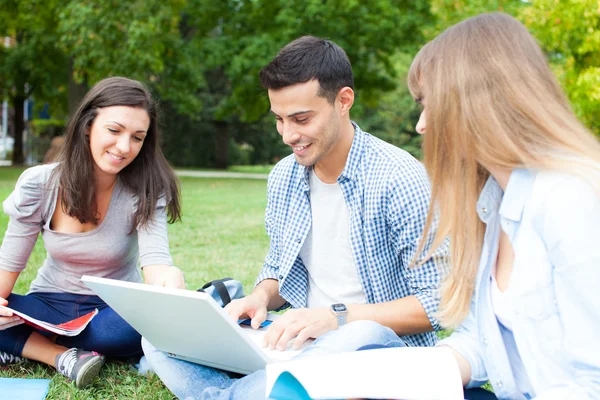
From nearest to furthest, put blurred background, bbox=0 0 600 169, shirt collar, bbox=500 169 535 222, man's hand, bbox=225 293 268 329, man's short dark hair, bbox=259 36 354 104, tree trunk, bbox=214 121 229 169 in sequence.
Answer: shirt collar, bbox=500 169 535 222, man's hand, bbox=225 293 268 329, man's short dark hair, bbox=259 36 354 104, blurred background, bbox=0 0 600 169, tree trunk, bbox=214 121 229 169

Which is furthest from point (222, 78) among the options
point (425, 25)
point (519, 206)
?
point (519, 206)

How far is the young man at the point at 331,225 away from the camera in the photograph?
228 cm

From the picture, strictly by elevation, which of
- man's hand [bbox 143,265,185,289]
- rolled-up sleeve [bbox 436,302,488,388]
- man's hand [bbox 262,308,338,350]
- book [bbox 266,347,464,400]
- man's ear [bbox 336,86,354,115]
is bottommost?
man's hand [bbox 143,265,185,289]

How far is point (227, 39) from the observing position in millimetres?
18328

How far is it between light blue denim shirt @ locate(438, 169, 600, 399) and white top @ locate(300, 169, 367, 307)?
2.80ft

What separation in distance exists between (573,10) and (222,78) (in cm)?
1739

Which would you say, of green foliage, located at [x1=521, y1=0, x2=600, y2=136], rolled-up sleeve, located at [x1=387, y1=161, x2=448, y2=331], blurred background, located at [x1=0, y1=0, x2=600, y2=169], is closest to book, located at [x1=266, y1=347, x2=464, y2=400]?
rolled-up sleeve, located at [x1=387, y1=161, x2=448, y2=331]

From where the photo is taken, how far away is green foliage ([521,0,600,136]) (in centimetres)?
1121

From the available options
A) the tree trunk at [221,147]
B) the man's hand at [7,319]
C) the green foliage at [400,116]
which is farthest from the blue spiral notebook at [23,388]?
the tree trunk at [221,147]

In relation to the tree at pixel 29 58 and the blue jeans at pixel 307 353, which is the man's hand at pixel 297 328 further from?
the tree at pixel 29 58

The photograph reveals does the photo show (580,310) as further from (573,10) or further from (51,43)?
(51,43)

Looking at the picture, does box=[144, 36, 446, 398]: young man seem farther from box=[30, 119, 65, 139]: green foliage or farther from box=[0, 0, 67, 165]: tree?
box=[30, 119, 65, 139]: green foliage

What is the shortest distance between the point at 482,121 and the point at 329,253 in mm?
1168

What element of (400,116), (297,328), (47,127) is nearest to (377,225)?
(297,328)
